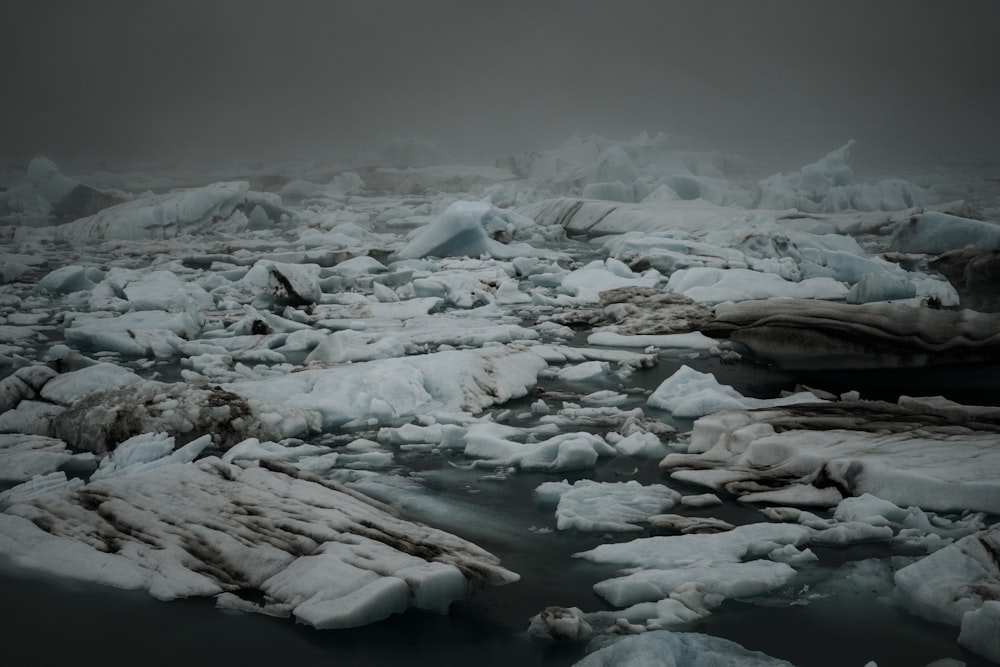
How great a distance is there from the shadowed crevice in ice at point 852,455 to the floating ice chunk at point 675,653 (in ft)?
4.66

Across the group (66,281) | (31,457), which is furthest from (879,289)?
(66,281)

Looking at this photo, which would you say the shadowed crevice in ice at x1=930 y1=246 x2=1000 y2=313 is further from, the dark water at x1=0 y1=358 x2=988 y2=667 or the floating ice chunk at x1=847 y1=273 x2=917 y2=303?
the dark water at x1=0 y1=358 x2=988 y2=667

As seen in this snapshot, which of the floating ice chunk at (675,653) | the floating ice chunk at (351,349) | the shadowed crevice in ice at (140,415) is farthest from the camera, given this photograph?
the floating ice chunk at (351,349)

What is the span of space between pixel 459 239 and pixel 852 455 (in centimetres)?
1127

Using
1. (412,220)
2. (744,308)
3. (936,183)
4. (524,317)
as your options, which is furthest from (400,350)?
(936,183)

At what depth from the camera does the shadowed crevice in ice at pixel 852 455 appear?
355 centimetres

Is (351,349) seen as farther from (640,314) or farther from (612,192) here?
(612,192)

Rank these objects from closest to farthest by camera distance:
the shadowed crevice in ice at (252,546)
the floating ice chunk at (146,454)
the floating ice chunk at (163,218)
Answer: the shadowed crevice in ice at (252,546) → the floating ice chunk at (146,454) → the floating ice chunk at (163,218)

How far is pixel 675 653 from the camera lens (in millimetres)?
2312

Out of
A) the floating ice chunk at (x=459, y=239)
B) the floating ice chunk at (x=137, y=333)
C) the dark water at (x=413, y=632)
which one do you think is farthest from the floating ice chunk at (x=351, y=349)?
the floating ice chunk at (x=459, y=239)

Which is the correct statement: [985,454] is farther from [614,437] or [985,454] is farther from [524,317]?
[524,317]

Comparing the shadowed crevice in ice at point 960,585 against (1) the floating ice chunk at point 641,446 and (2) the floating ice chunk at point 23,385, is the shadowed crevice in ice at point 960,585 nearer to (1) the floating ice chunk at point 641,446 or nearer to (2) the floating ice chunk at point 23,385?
(1) the floating ice chunk at point 641,446

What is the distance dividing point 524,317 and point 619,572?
6.28m

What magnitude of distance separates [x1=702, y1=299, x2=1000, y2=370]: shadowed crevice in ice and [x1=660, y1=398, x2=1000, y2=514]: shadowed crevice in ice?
1284 mm
